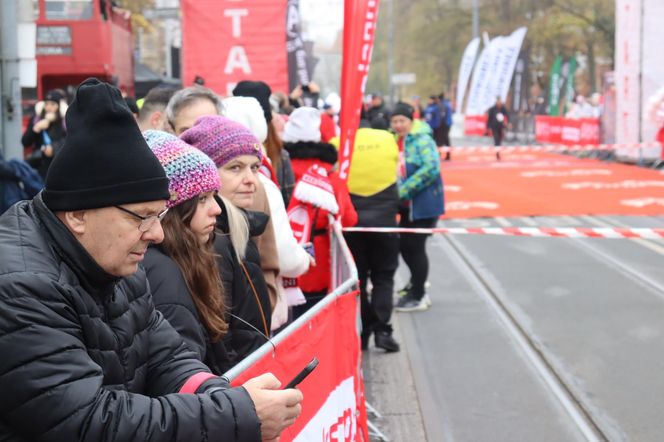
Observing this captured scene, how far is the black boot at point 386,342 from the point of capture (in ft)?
26.2

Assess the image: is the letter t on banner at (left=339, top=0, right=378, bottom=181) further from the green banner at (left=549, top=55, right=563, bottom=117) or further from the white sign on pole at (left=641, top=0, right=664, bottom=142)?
the green banner at (left=549, top=55, right=563, bottom=117)

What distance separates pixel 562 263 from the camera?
38.8 feet

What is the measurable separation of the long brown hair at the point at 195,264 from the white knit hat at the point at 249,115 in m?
2.35

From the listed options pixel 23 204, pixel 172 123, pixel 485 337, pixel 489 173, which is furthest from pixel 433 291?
pixel 489 173

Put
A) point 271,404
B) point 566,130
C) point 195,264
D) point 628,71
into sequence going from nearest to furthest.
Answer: point 271,404 < point 195,264 < point 628,71 < point 566,130

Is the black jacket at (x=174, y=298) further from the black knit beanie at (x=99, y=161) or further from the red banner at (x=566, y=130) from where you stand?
the red banner at (x=566, y=130)

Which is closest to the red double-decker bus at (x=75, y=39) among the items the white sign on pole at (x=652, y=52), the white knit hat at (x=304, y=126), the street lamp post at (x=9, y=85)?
the street lamp post at (x=9, y=85)

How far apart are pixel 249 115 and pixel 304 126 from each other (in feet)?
3.30

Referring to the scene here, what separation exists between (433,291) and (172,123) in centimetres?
563

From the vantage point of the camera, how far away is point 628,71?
2608 cm

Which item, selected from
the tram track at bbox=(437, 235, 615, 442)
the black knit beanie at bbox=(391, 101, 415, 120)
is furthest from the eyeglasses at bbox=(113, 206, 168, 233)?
the black knit beanie at bbox=(391, 101, 415, 120)

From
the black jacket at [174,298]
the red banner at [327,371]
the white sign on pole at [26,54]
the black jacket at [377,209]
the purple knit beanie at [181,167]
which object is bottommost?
the red banner at [327,371]

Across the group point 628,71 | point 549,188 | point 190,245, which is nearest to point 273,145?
point 190,245

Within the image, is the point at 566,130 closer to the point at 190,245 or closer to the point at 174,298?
the point at 190,245
